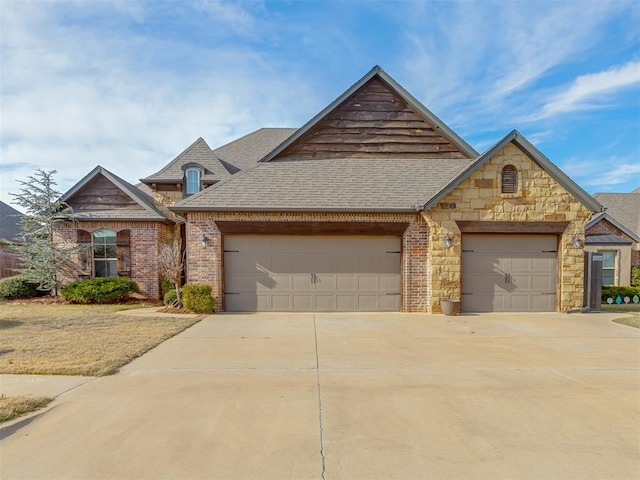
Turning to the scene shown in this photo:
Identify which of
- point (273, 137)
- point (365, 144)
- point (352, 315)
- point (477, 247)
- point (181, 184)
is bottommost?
point (352, 315)

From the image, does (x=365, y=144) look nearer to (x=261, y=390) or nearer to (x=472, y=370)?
(x=472, y=370)

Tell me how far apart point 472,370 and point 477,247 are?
6.39 metres

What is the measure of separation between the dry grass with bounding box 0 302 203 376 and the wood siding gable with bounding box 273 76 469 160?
768 cm

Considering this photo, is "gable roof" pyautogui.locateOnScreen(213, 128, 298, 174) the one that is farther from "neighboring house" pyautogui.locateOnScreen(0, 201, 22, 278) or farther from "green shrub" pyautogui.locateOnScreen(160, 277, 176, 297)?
"neighboring house" pyautogui.locateOnScreen(0, 201, 22, 278)

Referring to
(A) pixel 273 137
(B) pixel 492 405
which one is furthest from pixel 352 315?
(A) pixel 273 137

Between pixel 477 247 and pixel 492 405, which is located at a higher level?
pixel 477 247

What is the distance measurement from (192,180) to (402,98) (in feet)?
33.0

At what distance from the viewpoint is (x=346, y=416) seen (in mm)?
3959

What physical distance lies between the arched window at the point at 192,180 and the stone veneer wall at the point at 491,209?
10745mm

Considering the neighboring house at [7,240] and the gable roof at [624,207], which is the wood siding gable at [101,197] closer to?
the neighboring house at [7,240]

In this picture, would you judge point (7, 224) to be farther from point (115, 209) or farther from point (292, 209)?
point (292, 209)

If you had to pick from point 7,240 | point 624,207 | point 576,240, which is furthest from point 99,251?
point 624,207

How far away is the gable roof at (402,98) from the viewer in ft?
41.9

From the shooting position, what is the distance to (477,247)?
11055 mm
